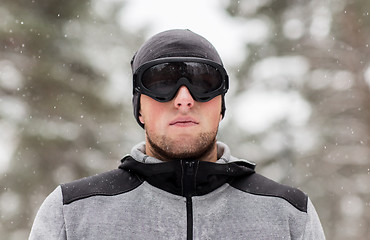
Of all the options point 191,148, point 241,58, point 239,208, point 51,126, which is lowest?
point 239,208

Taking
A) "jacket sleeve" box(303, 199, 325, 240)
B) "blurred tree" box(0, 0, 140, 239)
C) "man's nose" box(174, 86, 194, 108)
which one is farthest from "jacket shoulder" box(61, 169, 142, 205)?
"blurred tree" box(0, 0, 140, 239)

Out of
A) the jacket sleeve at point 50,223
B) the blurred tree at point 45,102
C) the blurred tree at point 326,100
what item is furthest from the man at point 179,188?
the blurred tree at point 326,100

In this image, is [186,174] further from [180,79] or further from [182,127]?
[180,79]

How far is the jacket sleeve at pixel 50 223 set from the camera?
2660 mm

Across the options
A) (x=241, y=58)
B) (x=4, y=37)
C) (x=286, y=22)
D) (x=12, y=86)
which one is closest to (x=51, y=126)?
(x=12, y=86)

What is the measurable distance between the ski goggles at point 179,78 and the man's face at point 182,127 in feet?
0.14

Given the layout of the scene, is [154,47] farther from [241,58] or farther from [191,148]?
[241,58]

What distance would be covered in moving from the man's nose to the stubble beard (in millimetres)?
196

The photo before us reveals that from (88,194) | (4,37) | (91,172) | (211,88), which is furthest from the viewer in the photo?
(91,172)

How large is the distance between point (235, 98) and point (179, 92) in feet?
51.4

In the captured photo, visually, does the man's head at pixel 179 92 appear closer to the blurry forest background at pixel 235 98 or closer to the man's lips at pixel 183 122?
the man's lips at pixel 183 122

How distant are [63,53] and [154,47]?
11.6 m

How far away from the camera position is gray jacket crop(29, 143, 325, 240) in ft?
8.88

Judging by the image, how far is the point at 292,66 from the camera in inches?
731
